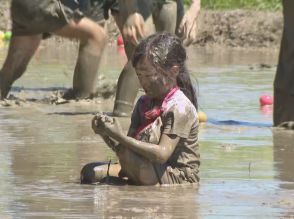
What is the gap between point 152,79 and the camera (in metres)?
6.40

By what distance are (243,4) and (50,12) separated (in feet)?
26.5

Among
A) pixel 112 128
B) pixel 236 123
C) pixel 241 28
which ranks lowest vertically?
pixel 241 28

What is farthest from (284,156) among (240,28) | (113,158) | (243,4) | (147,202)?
(243,4)

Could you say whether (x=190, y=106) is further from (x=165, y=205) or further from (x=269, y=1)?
(x=269, y=1)

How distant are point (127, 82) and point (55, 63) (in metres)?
4.59

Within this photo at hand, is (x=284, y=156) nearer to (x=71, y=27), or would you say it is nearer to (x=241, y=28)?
(x=71, y=27)

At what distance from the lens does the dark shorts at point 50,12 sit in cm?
1034

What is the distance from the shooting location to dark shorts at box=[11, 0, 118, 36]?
Result: 33.9 ft

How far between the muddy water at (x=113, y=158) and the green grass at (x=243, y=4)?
18.1 ft

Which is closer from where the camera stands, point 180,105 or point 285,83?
point 180,105

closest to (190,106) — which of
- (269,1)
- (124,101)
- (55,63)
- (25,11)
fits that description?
(124,101)

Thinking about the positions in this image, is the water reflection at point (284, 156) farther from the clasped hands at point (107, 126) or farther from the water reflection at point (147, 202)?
the clasped hands at point (107, 126)

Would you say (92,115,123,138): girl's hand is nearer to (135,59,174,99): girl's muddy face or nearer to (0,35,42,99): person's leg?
(135,59,174,99): girl's muddy face

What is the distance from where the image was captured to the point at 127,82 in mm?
9539
